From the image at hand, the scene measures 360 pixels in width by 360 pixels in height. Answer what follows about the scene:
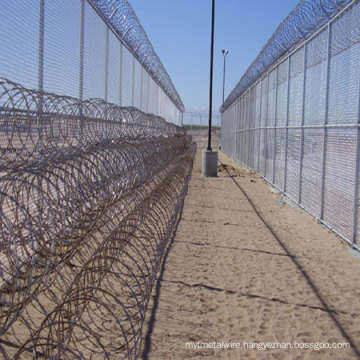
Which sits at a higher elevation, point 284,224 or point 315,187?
point 315,187

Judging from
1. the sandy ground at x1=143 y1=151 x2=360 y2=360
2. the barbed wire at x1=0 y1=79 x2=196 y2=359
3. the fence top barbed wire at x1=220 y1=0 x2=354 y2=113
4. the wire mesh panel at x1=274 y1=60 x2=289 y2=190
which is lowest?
the sandy ground at x1=143 y1=151 x2=360 y2=360

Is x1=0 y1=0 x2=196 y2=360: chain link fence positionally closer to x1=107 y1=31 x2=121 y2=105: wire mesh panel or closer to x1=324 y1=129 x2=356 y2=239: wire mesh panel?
x1=107 y1=31 x2=121 y2=105: wire mesh panel

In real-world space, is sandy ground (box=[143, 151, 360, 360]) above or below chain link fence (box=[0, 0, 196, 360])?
below

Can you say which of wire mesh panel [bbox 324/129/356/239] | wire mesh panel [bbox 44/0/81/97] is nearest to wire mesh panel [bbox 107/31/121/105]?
wire mesh panel [bbox 44/0/81/97]

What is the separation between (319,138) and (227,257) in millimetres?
3228

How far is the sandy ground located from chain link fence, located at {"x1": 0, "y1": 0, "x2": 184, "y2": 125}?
2.59 metres

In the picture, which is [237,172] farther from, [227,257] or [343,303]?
[343,303]

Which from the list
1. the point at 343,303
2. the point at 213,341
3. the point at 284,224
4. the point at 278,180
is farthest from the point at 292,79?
the point at 213,341

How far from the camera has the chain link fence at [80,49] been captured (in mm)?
4660

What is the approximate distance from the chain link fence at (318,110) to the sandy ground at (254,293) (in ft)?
2.03

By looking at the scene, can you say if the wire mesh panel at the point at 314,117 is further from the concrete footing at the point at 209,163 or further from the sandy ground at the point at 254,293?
the concrete footing at the point at 209,163

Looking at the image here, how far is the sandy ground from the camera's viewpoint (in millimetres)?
3654

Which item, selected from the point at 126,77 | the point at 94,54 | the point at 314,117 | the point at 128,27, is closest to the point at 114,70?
the point at 128,27

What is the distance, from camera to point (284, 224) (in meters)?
8.24
